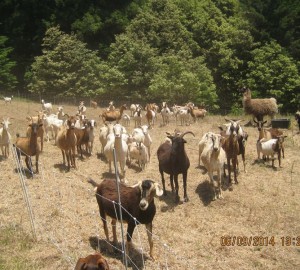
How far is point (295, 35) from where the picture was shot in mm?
36594

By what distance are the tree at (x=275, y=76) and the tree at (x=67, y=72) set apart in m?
12.5

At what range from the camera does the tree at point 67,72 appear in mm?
34469

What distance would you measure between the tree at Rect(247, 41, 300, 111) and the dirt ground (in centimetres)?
1929

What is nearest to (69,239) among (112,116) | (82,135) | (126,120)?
(82,135)

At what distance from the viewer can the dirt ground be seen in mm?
8422

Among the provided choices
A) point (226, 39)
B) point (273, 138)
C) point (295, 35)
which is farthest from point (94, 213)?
point (295, 35)

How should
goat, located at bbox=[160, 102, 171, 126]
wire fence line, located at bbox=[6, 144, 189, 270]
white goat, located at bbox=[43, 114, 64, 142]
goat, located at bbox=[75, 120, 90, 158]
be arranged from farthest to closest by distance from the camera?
goat, located at bbox=[160, 102, 171, 126] → white goat, located at bbox=[43, 114, 64, 142] → goat, located at bbox=[75, 120, 90, 158] → wire fence line, located at bbox=[6, 144, 189, 270]

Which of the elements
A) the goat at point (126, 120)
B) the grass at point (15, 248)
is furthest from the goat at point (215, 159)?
the goat at point (126, 120)

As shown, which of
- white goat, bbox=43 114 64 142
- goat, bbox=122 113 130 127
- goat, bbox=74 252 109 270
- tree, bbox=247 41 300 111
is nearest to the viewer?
goat, bbox=74 252 109 270

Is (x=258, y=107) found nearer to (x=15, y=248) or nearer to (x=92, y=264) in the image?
(x=15, y=248)

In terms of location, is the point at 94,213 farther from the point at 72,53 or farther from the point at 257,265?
the point at 72,53

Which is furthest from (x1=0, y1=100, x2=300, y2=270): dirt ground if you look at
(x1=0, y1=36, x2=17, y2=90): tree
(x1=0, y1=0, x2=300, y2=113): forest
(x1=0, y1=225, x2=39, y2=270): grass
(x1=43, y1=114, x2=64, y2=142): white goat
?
(x1=0, y1=36, x2=17, y2=90): tree

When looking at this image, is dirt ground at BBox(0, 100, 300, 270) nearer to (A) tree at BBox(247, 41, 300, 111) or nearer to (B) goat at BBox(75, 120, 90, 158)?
(B) goat at BBox(75, 120, 90, 158)
